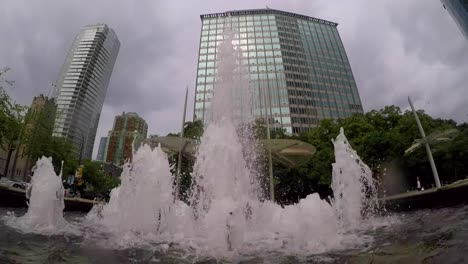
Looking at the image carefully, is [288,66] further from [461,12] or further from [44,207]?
[44,207]

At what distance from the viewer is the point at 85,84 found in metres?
66.7

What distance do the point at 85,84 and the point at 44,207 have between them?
64536 mm

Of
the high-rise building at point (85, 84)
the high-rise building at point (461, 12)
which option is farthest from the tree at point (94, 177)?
the high-rise building at point (461, 12)

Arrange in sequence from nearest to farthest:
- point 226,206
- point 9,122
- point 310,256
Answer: point 310,256 → point 226,206 → point 9,122

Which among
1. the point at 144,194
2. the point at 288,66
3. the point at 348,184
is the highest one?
the point at 288,66

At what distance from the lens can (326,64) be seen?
8394 cm

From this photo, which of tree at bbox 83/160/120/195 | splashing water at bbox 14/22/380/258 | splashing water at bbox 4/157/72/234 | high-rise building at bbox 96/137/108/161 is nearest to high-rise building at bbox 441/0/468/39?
splashing water at bbox 14/22/380/258

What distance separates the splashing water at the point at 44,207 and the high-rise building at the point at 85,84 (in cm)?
4688

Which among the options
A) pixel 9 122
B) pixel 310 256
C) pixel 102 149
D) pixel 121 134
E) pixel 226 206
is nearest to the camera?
pixel 310 256

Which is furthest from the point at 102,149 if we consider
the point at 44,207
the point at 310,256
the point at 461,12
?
the point at 310,256

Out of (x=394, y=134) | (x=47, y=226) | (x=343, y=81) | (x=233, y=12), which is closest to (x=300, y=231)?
(x=47, y=226)

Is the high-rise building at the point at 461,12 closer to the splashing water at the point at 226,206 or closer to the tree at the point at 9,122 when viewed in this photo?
the splashing water at the point at 226,206

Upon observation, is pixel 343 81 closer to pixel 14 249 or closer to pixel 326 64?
pixel 326 64

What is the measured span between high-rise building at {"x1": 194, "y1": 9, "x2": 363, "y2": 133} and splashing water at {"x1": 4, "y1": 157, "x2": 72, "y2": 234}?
54553 millimetres
